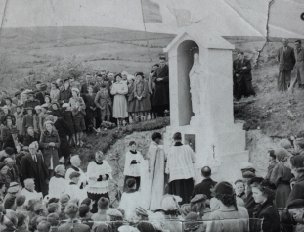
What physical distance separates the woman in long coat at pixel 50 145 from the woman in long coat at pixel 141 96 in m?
1.04

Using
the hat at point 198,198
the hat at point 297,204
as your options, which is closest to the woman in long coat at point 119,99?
the hat at point 198,198

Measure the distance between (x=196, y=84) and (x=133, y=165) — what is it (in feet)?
3.86

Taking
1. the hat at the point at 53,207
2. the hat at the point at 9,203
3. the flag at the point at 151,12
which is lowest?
the hat at the point at 53,207

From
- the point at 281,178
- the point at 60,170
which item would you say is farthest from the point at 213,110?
the point at 60,170

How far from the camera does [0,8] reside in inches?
257

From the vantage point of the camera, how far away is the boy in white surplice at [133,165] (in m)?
6.20

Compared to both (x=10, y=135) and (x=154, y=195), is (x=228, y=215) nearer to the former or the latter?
(x=154, y=195)

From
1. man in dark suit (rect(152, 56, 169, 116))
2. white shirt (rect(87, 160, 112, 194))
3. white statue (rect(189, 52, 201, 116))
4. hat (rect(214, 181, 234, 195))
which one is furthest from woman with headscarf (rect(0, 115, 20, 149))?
hat (rect(214, 181, 234, 195))

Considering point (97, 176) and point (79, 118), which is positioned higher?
point (79, 118)

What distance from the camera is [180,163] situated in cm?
606

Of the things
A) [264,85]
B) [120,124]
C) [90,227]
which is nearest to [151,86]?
[120,124]

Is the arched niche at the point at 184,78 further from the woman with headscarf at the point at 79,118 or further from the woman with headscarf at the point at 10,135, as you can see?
the woman with headscarf at the point at 10,135

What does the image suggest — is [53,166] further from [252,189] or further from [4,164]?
[252,189]

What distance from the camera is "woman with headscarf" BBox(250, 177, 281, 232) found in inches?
220
